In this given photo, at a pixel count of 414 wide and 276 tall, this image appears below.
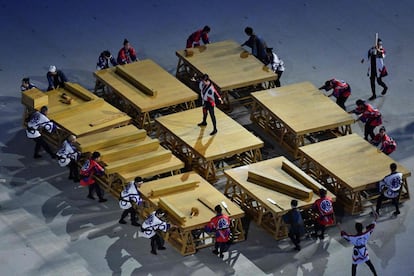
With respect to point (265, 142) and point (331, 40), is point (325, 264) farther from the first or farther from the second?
point (331, 40)

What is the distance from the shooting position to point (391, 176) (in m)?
29.3

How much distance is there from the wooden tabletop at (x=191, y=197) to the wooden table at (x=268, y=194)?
1.89 ft

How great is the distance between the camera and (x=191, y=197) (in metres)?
29.2

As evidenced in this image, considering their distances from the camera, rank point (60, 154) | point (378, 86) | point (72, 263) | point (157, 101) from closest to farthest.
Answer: point (72, 263)
point (60, 154)
point (157, 101)
point (378, 86)

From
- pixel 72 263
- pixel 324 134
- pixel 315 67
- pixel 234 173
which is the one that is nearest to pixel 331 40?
pixel 315 67

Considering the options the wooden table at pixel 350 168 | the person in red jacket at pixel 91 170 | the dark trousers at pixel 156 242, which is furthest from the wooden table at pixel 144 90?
the dark trousers at pixel 156 242

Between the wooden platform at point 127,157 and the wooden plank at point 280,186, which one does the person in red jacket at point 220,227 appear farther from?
the wooden platform at point 127,157

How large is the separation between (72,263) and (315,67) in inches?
400

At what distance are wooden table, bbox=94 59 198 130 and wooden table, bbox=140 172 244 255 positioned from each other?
300 cm

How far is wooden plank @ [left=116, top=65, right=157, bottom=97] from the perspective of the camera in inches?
1288

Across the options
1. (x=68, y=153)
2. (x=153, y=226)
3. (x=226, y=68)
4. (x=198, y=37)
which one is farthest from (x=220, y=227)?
(x=198, y=37)

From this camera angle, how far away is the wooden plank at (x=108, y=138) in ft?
100

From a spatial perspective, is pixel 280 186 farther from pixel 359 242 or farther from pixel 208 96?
pixel 208 96

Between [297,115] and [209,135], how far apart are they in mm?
2223
